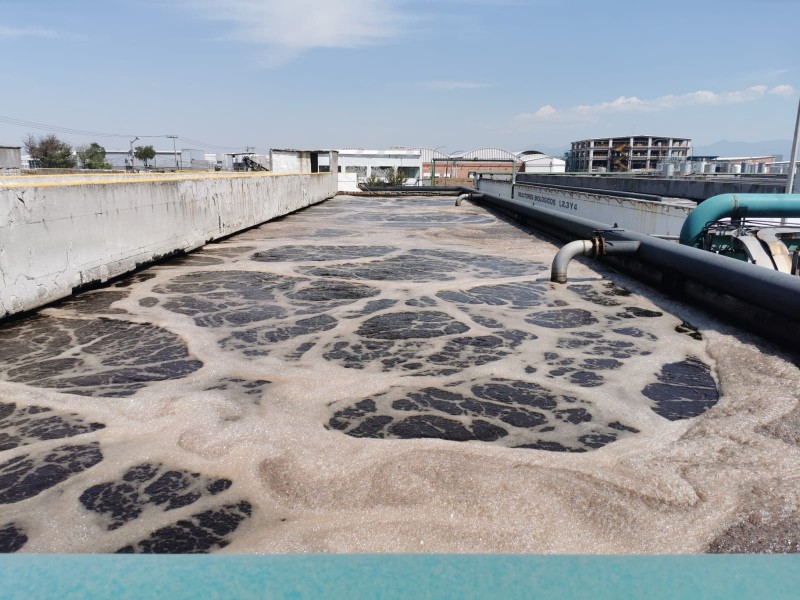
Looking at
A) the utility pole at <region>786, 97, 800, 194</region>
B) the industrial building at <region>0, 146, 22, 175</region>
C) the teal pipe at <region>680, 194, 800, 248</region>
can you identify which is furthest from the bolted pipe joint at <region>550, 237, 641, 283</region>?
the industrial building at <region>0, 146, 22, 175</region>

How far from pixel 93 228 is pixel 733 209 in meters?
9.46

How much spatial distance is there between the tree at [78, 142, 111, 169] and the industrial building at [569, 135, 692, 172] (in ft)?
197

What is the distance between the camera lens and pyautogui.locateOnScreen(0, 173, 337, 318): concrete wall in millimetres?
6207

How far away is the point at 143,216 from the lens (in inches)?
359

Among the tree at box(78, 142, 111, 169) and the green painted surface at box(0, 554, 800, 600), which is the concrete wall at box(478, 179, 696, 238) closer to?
the green painted surface at box(0, 554, 800, 600)

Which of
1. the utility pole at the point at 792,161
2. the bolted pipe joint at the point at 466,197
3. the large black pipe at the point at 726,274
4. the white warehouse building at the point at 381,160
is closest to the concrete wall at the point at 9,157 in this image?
the bolted pipe joint at the point at 466,197

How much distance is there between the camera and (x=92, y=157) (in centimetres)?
4938

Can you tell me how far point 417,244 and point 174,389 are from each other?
841 centimetres

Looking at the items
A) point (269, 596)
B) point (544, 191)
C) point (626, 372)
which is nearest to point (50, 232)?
point (626, 372)

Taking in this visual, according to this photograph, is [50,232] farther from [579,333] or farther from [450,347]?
[579,333]

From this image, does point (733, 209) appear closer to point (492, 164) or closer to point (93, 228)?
point (93, 228)

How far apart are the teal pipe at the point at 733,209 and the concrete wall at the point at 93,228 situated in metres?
8.46

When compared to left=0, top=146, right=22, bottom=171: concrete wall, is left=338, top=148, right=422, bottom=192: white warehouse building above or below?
above

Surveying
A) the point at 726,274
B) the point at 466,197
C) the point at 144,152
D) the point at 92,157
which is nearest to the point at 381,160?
the point at 144,152
